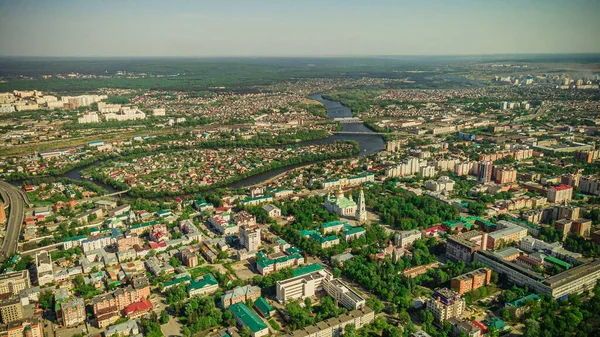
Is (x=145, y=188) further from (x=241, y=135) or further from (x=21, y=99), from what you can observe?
(x=21, y=99)

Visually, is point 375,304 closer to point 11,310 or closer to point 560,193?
point 11,310

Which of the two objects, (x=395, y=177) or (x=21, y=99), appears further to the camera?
(x=21, y=99)

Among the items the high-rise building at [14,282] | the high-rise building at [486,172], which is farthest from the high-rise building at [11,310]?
the high-rise building at [486,172]

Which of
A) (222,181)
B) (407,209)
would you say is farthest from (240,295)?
(222,181)

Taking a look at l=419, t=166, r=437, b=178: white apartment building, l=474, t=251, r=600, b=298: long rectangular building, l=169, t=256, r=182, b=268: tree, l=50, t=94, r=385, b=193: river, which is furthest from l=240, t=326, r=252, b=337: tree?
l=419, t=166, r=437, b=178: white apartment building

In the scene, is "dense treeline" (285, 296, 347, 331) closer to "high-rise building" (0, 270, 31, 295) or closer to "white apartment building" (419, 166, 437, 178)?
"high-rise building" (0, 270, 31, 295)

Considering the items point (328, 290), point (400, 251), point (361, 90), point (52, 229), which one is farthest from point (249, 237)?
point (361, 90)

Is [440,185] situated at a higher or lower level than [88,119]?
lower
